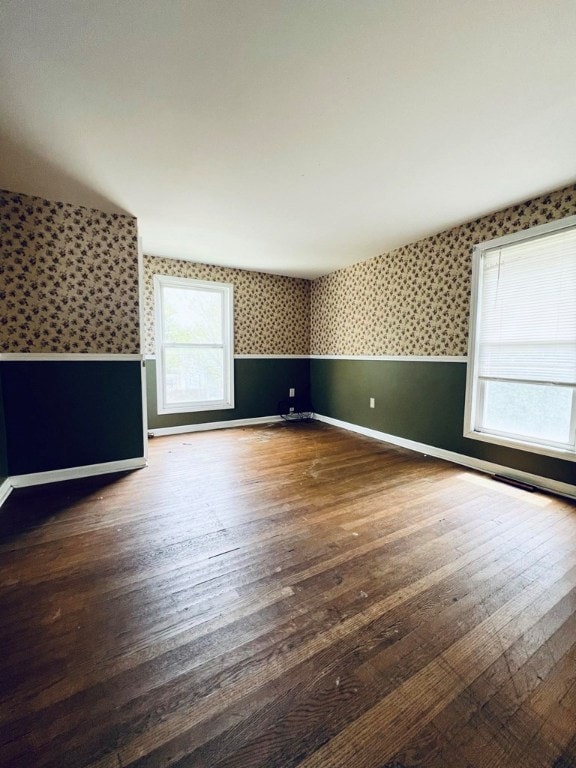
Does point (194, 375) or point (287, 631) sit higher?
point (194, 375)

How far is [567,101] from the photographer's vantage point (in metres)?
1.71

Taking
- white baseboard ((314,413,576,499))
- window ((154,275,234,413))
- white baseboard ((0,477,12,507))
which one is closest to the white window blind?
white baseboard ((314,413,576,499))

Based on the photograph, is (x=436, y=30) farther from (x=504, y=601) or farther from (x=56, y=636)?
(x=56, y=636)

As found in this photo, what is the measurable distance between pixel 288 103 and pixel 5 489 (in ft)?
11.1

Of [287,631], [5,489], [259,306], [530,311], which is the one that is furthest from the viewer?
[259,306]

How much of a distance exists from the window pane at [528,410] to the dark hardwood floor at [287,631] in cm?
57

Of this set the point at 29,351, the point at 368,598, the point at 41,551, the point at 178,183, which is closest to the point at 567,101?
the point at 178,183

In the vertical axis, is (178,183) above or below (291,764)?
above

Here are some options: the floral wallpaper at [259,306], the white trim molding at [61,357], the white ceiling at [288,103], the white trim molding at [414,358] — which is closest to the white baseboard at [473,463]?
the white trim molding at [414,358]

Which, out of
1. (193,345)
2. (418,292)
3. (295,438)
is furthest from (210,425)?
(418,292)

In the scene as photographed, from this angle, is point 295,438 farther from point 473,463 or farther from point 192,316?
point 192,316

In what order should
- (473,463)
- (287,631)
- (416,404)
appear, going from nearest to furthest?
(287,631) → (473,463) → (416,404)

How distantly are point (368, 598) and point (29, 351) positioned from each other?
10.5 feet

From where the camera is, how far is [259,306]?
5.27 meters
